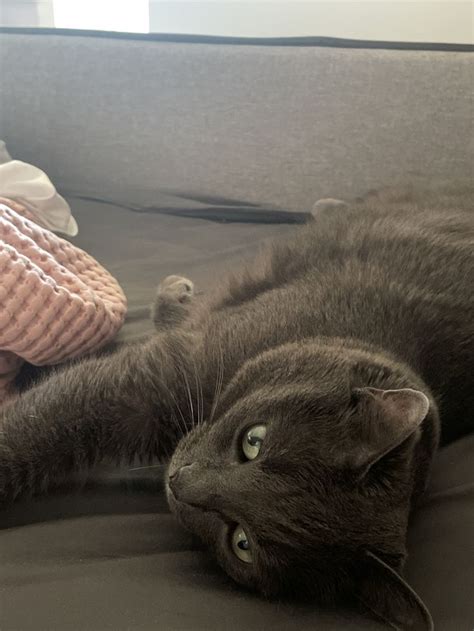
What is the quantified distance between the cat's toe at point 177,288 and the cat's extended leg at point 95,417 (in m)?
0.34

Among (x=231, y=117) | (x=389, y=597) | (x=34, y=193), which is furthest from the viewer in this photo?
(x=231, y=117)

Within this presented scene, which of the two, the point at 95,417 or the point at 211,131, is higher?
the point at 211,131

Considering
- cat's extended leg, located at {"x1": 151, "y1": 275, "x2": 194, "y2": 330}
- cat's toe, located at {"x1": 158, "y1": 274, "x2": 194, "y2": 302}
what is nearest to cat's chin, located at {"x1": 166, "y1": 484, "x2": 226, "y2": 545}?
cat's extended leg, located at {"x1": 151, "y1": 275, "x2": 194, "y2": 330}

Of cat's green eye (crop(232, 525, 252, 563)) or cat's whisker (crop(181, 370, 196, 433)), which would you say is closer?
cat's green eye (crop(232, 525, 252, 563))

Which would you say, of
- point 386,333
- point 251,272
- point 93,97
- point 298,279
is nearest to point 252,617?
point 386,333

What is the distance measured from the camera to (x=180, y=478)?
0.91 m

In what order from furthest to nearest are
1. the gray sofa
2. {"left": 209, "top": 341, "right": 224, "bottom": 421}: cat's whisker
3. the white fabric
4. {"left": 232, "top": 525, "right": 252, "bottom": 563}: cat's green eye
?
the gray sofa < the white fabric < {"left": 209, "top": 341, "right": 224, "bottom": 421}: cat's whisker < {"left": 232, "top": 525, "right": 252, "bottom": 563}: cat's green eye

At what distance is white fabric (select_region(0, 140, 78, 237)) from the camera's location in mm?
1548

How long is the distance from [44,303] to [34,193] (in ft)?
1.70

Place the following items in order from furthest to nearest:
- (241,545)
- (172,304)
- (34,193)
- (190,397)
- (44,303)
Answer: (34,193), (172,304), (44,303), (190,397), (241,545)

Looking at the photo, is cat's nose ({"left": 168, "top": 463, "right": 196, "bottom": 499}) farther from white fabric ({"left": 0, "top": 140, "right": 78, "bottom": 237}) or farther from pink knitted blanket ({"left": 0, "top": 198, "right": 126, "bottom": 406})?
white fabric ({"left": 0, "top": 140, "right": 78, "bottom": 237})

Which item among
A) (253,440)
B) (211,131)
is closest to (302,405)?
(253,440)

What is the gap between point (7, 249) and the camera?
3.78 feet

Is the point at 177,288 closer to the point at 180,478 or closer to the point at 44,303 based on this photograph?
the point at 44,303
